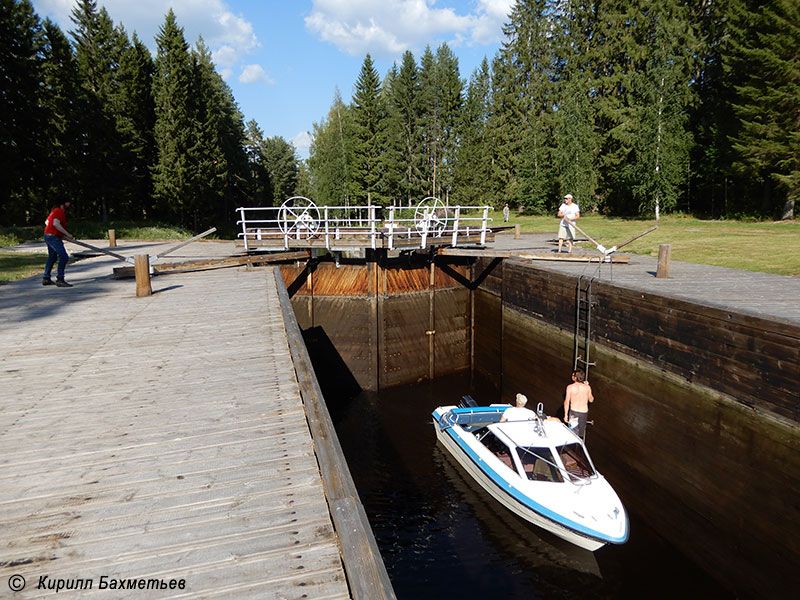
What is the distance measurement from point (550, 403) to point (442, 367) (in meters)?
5.45

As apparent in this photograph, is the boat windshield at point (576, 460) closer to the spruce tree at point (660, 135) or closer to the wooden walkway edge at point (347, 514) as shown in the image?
the wooden walkway edge at point (347, 514)

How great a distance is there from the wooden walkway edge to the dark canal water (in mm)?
5350

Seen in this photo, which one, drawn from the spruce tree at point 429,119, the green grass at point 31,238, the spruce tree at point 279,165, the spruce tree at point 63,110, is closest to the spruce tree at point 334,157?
the spruce tree at point 429,119

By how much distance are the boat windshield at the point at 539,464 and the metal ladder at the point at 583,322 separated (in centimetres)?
359

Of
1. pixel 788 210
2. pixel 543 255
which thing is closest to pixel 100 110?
pixel 543 255

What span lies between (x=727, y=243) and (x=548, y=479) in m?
15.5

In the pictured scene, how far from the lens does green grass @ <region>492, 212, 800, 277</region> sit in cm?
1520

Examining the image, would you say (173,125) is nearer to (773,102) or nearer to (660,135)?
(660,135)

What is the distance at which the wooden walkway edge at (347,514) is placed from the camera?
2.82 meters

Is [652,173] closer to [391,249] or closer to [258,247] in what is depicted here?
[391,249]

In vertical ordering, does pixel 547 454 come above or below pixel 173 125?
below

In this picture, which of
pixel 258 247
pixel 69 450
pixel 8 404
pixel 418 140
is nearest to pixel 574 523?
pixel 69 450

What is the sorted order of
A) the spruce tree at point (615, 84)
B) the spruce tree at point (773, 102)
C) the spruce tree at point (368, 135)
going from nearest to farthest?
the spruce tree at point (773, 102), the spruce tree at point (615, 84), the spruce tree at point (368, 135)

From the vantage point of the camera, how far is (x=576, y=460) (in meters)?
9.32
